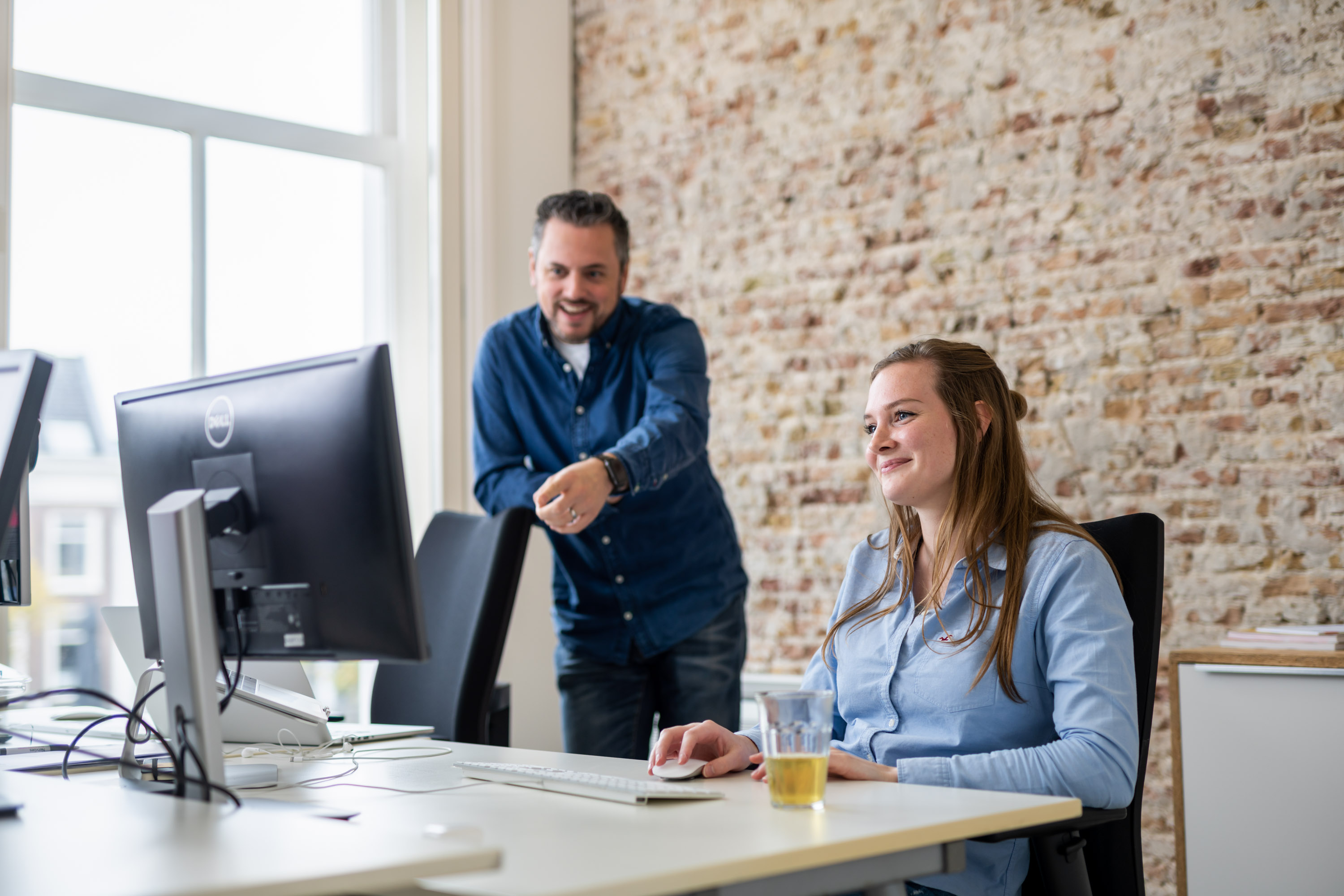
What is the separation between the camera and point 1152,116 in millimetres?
3150

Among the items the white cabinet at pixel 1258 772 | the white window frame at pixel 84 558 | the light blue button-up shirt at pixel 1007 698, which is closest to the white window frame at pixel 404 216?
the white window frame at pixel 84 558

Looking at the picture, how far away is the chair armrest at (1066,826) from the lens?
121cm

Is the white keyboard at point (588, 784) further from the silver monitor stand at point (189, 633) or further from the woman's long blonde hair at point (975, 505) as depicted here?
the woman's long blonde hair at point (975, 505)

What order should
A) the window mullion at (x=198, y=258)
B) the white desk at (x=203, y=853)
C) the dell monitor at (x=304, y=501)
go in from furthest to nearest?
the window mullion at (x=198, y=258) < the dell monitor at (x=304, y=501) < the white desk at (x=203, y=853)

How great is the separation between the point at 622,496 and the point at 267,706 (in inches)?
37.7

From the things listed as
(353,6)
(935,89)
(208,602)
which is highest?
(353,6)

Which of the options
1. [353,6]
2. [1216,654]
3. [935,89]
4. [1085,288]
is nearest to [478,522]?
[1216,654]

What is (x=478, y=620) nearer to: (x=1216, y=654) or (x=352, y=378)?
(x=352, y=378)

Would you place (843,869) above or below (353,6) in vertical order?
below

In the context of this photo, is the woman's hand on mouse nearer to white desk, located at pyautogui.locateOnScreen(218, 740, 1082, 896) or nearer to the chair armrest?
white desk, located at pyautogui.locateOnScreen(218, 740, 1082, 896)

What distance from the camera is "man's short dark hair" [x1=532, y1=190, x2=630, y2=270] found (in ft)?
8.67

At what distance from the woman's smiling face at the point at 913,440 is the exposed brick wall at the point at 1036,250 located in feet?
5.24

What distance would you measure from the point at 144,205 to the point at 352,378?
2.84 m

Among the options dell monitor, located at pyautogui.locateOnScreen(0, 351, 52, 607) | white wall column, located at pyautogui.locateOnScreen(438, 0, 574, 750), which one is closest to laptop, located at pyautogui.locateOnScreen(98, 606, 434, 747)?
dell monitor, located at pyautogui.locateOnScreen(0, 351, 52, 607)
